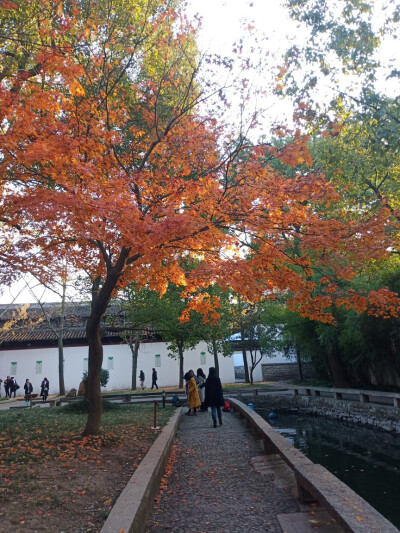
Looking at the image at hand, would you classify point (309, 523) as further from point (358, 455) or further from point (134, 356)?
point (134, 356)

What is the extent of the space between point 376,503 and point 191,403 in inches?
335

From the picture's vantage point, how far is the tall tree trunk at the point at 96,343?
8.46 metres

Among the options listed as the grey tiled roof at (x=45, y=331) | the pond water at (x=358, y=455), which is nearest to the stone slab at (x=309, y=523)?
the pond water at (x=358, y=455)

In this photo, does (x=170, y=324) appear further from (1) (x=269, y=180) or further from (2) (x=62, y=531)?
(2) (x=62, y=531)

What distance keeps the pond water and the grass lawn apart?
4186 millimetres

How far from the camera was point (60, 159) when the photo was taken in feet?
24.5

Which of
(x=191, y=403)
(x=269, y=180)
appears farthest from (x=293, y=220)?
(x=191, y=403)

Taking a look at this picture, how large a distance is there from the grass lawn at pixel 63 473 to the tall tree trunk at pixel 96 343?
16.0 inches

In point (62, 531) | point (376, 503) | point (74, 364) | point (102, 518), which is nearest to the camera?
point (62, 531)

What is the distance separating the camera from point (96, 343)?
29.4 feet

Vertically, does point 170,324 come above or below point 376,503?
above

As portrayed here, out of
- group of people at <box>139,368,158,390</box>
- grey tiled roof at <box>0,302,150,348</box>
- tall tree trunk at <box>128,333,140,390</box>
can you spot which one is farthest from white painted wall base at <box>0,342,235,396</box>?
tall tree trunk at <box>128,333,140,390</box>

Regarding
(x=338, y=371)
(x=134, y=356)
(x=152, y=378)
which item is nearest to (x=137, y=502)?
(x=338, y=371)

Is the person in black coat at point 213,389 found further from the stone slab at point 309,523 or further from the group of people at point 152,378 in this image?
the group of people at point 152,378
